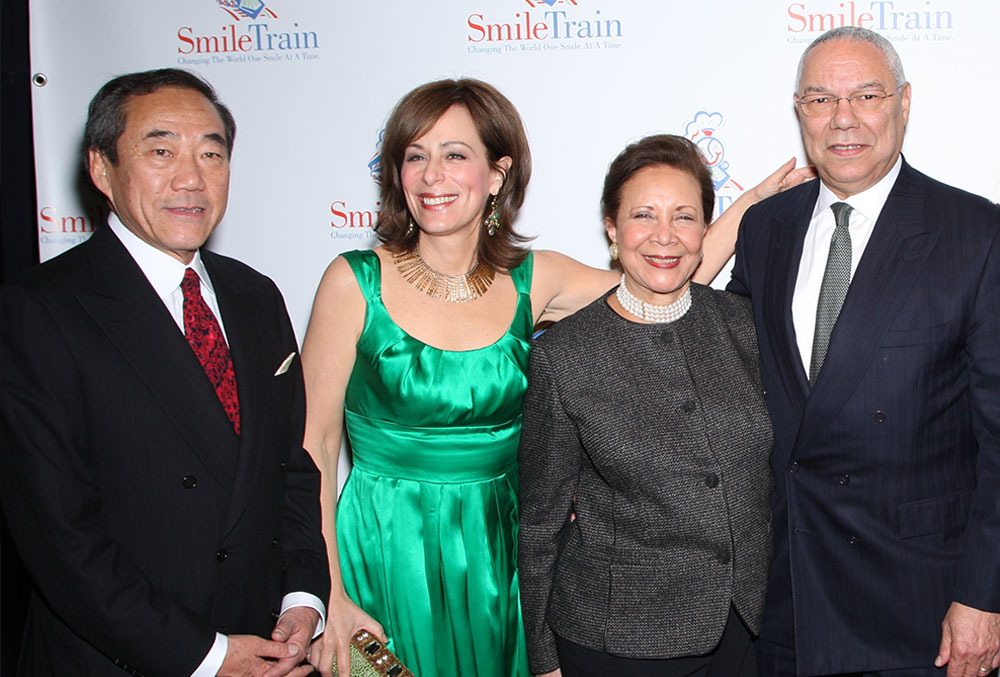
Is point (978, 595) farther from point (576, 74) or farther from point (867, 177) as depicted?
point (576, 74)

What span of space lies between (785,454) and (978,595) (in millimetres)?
493

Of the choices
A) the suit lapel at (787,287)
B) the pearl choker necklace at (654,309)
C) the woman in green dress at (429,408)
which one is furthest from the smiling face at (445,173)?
the suit lapel at (787,287)

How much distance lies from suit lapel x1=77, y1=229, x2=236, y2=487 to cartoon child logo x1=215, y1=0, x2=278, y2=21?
1804 millimetres

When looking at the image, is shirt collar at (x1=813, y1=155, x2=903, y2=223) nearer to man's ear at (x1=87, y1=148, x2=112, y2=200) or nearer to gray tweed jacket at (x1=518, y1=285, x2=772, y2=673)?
gray tweed jacket at (x1=518, y1=285, x2=772, y2=673)

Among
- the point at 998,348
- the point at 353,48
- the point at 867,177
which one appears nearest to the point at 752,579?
the point at 998,348

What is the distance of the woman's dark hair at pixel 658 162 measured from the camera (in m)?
2.05

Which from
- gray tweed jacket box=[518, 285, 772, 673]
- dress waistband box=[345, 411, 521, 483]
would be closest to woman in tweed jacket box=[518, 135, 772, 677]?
gray tweed jacket box=[518, 285, 772, 673]

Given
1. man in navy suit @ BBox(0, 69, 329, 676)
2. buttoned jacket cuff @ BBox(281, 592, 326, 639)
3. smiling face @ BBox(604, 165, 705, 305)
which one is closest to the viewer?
man in navy suit @ BBox(0, 69, 329, 676)

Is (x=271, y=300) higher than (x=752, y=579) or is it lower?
higher

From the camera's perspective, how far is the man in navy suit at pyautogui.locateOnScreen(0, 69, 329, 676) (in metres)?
1.52

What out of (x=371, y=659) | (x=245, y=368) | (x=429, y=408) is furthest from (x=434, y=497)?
(x=245, y=368)

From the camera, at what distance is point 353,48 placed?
10.3 feet

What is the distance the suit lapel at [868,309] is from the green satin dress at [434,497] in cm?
73

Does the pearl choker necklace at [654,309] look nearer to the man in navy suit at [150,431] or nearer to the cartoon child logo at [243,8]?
the man in navy suit at [150,431]
